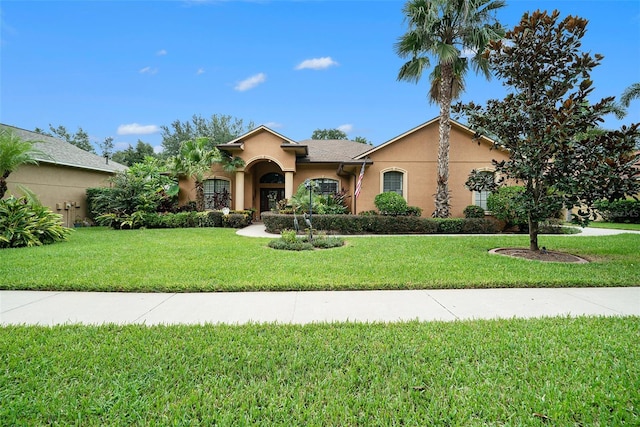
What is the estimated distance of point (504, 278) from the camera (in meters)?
5.43

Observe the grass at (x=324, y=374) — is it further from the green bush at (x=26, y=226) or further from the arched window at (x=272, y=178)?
the arched window at (x=272, y=178)

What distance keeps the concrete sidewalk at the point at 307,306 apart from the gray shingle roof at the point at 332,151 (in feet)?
40.1

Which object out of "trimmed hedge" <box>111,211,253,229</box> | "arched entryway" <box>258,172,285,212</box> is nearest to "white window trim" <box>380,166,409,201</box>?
"arched entryway" <box>258,172,285,212</box>

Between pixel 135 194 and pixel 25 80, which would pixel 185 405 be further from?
pixel 25 80

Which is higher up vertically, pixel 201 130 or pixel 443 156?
pixel 201 130

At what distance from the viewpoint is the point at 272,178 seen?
19750mm

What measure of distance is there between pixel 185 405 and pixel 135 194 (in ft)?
53.2

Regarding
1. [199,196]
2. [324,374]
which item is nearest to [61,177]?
[199,196]

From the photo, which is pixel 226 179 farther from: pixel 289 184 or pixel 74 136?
pixel 74 136

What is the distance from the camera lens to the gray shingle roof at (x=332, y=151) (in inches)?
683

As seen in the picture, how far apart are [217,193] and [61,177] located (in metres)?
7.67

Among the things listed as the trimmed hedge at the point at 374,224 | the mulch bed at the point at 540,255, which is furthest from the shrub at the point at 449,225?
the mulch bed at the point at 540,255

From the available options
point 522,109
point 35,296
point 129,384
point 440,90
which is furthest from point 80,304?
point 440,90

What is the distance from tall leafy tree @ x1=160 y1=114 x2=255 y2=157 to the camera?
121 ft
